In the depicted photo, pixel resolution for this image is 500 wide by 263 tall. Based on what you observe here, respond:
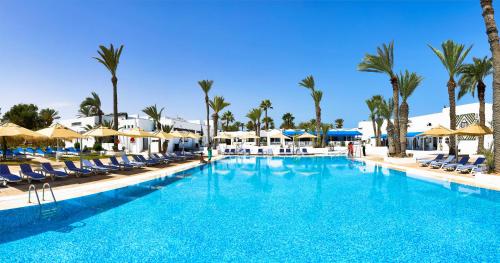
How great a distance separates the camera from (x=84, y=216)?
25.0 feet

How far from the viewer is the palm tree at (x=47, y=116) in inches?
1935

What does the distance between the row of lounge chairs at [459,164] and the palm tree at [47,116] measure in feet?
195

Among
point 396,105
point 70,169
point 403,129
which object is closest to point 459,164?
point 403,129

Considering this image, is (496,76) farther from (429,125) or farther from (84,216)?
(429,125)

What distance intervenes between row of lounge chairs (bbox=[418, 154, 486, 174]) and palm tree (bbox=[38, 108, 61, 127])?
59.6 m

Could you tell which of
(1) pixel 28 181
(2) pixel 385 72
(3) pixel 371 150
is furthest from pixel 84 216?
(3) pixel 371 150

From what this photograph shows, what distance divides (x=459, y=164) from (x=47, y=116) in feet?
204

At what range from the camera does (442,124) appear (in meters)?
32.2

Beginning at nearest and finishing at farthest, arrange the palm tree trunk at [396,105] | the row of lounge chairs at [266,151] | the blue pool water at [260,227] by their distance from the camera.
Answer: the blue pool water at [260,227] → the palm tree trunk at [396,105] → the row of lounge chairs at [266,151]

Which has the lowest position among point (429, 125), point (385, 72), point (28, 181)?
point (28, 181)

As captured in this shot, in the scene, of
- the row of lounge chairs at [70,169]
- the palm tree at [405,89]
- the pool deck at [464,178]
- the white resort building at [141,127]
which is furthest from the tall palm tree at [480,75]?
the white resort building at [141,127]

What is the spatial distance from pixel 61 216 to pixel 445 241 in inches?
392

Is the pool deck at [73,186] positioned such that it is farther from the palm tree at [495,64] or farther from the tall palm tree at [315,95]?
the tall palm tree at [315,95]

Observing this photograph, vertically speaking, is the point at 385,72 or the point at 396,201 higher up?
the point at 385,72
